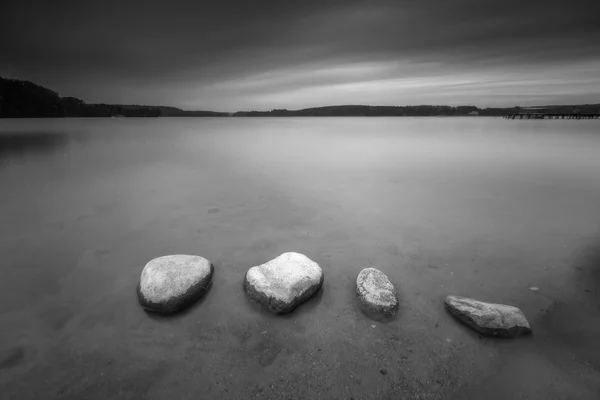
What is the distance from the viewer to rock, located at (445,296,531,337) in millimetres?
3811

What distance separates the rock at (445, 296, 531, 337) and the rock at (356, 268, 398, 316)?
0.96m

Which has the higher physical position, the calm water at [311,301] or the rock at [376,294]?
the rock at [376,294]

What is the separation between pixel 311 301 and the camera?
4.62 metres

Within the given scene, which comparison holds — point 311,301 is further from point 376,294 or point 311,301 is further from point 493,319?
point 493,319

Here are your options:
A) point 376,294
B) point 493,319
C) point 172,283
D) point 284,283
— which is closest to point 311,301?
point 284,283

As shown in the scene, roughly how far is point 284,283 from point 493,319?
307 cm

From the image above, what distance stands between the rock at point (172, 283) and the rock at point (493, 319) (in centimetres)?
420

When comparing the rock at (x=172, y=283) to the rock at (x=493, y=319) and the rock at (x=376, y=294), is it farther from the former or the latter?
the rock at (x=493, y=319)

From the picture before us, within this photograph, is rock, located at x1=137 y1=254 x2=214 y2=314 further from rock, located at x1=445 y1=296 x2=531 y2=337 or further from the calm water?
rock, located at x1=445 y1=296 x2=531 y2=337

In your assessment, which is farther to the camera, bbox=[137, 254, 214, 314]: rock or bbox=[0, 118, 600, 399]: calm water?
bbox=[137, 254, 214, 314]: rock

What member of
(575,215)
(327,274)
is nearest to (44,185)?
(327,274)

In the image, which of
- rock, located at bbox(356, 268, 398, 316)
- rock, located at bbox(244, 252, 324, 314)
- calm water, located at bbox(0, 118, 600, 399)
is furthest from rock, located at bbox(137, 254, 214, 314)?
rock, located at bbox(356, 268, 398, 316)

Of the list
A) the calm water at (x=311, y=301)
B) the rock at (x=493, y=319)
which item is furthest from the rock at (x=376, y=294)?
the rock at (x=493, y=319)

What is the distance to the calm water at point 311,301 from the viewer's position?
10.8 feet
